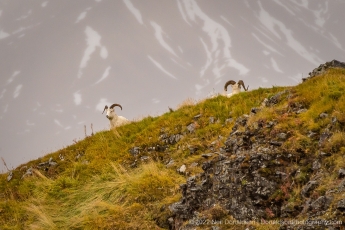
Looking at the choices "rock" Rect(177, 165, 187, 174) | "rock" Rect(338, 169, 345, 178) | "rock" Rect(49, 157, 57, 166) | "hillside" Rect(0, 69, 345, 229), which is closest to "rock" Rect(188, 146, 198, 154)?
"hillside" Rect(0, 69, 345, 229)

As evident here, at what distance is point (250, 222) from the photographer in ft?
22.3

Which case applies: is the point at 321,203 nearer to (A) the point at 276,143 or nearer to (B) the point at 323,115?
(A) the point at 276,143

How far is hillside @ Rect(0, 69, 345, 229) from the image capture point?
23.0ft

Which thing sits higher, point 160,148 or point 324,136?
point 160,148

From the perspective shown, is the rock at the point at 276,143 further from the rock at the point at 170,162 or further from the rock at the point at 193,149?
the rock at the point at 170,162

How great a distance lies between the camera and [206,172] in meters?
8.55

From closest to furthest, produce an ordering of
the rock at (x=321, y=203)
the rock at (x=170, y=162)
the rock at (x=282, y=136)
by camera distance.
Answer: the rock at (x=321, y=203), the rock at (x=282, y=136), the rock at (x=170, y=162)

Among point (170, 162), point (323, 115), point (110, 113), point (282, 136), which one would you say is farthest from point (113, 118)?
point (323, 115)

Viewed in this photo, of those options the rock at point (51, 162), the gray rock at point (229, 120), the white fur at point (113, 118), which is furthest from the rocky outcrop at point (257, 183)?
the white fur at point (113, 118)

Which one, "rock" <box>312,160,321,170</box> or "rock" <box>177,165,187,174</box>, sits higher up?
"rock" <box>177,165,187,174</box>

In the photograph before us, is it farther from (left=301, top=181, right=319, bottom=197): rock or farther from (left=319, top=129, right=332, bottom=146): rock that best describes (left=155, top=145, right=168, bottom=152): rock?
(left=301, top=181, right=319, bottom=197): rock

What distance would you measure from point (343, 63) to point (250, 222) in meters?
9.63

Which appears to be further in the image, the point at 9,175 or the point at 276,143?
Result: the point at 9,175

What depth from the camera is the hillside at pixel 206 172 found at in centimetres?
700
